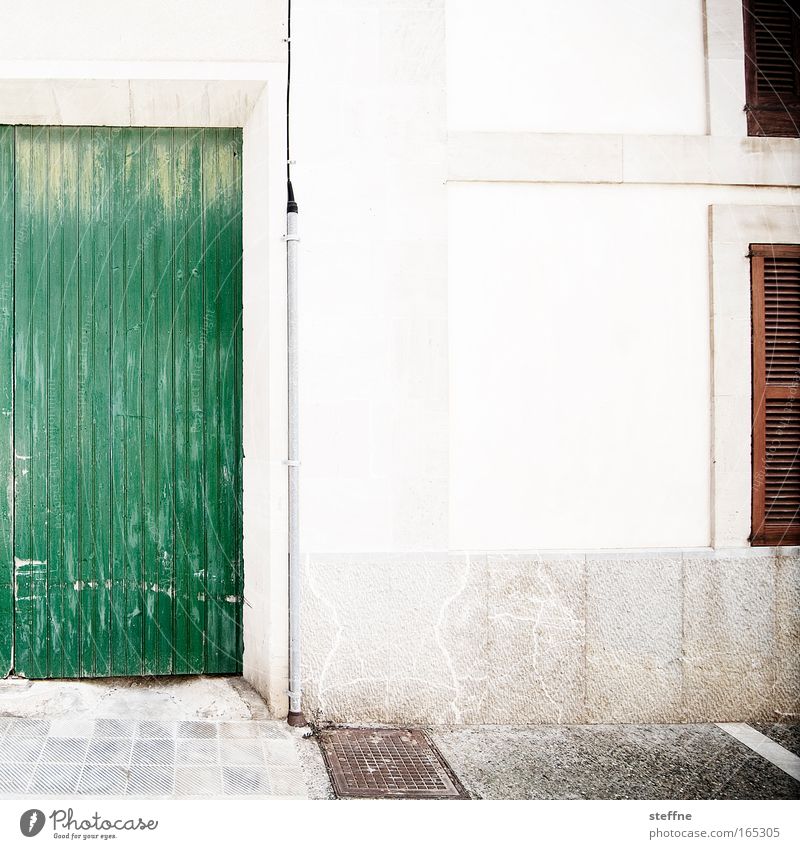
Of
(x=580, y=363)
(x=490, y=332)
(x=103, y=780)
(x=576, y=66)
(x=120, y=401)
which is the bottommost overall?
(x=103, y=780)

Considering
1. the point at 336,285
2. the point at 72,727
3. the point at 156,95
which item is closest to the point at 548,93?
the point at 336,285

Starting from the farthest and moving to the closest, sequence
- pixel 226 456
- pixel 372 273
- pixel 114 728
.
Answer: pixel 226 456, pixel 372 273, pixel 114 728

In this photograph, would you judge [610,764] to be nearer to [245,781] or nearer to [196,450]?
[245,781]

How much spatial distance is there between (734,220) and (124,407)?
352cm

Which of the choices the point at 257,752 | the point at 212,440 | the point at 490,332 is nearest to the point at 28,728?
the point at 257,752

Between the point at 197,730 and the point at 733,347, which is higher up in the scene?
the point at 733,347

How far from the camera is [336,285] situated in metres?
3.84

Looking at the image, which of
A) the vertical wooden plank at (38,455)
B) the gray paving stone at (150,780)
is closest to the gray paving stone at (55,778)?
the gray paving stone at (150,780)

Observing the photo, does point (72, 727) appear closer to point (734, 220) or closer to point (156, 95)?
point (156, 95)

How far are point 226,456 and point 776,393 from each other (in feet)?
10.1

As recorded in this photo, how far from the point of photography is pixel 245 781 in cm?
326

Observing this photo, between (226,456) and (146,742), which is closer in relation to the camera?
(146,742)

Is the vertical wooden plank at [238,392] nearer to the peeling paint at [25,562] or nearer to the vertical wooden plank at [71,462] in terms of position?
the vertical wooden plank at [71,462]

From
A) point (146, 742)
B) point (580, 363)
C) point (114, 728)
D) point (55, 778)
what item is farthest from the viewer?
point (580, 363)
